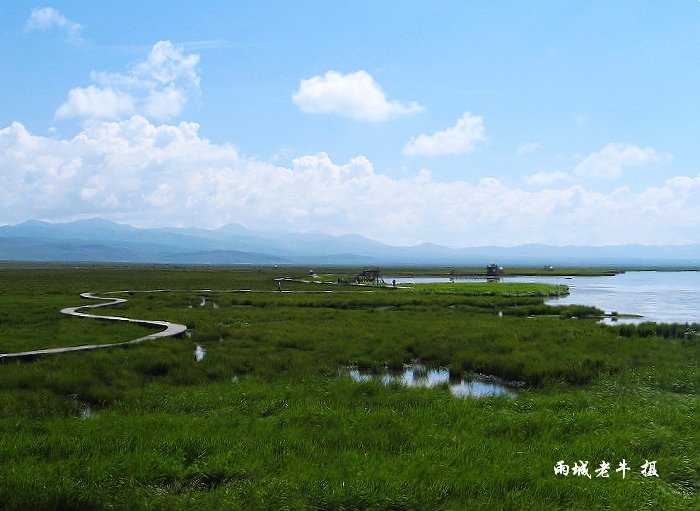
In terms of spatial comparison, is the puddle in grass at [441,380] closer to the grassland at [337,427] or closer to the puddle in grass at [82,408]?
the grassland at [337,427]

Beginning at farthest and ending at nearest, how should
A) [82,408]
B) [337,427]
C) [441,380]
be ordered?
[441,380], [82,408], [337,427]

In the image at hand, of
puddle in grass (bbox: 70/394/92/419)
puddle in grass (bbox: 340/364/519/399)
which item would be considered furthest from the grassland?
puddle in grass (bbox: 340/364/519/399)

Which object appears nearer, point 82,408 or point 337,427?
point 337,427

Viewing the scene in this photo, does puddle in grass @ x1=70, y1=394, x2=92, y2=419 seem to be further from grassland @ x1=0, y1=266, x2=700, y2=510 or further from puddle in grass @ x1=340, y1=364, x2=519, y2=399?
puddle in grass @ x1=340, y1=364, x2=519, y2=399

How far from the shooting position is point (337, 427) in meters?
10.6

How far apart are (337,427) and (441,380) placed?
22.1ft

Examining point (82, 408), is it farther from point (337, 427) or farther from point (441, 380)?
point (441, 380)

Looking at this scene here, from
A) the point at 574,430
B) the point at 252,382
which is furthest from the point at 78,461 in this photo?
the point at 574,430

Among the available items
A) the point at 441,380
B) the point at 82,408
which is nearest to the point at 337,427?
the point at 82,408

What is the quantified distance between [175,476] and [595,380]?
12.6 metres

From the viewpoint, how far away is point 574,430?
10539 millimetres

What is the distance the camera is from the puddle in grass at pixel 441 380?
14.9 m

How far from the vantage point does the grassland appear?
24.9 ft

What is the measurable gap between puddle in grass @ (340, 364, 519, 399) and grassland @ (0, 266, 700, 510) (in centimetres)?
48
